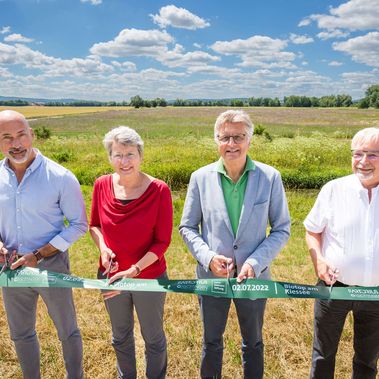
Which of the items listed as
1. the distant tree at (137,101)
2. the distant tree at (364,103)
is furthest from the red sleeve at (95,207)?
the distant tree at (137,101)

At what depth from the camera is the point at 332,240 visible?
8.19 feet

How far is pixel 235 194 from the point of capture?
256 centimetres

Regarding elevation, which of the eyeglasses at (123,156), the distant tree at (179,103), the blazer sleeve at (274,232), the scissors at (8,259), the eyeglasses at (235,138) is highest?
the distant tree at (179,103)

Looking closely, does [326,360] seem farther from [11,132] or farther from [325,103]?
[325,103]

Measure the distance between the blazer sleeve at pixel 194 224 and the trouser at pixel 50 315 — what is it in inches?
38.7

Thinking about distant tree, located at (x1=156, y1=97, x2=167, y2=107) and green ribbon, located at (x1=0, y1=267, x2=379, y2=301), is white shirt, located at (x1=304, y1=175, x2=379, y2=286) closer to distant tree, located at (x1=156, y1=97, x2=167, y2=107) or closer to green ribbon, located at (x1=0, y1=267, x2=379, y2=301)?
green ribbon, located at (x1=0, y1=267, x2=379, y2=301)

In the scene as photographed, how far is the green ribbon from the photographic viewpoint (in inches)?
95.7

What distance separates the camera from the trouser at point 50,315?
8.68ft

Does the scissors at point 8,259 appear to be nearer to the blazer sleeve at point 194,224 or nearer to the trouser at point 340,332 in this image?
the blazer sleeve at point 194,224

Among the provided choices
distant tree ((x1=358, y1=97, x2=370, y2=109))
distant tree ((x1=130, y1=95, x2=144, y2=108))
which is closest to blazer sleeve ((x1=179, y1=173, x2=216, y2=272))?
distant tree ((x1=358, y1=97, x2=370, y2=109))

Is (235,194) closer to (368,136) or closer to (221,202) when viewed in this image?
(221,202)

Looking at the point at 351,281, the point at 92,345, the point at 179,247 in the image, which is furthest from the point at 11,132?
the point at 179,247

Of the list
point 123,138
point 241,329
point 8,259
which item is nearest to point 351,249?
point 241,329

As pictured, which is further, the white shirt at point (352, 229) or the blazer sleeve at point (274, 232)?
the blazer sleeve at point (274, 232)
